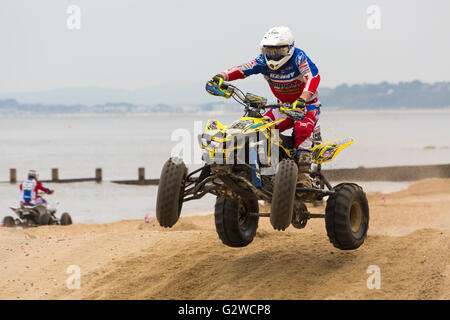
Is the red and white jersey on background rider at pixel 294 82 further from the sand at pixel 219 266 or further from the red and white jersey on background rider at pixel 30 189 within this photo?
the red and white jersey on background rider at pixel 30 189

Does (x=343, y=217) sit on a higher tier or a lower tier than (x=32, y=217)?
higher

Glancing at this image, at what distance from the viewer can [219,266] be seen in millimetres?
10727

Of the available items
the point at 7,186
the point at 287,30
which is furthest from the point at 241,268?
the point at 7,186

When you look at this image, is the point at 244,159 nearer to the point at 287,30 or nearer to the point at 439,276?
the point at 287,30

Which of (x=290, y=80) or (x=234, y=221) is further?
(x=234, y=221)

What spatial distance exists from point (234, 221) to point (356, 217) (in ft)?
5.97

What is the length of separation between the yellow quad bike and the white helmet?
58cm

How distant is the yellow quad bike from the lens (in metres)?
8.80

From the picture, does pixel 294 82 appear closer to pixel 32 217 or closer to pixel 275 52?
pixel 275 52

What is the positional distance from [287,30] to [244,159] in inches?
80.3

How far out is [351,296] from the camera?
9.05m

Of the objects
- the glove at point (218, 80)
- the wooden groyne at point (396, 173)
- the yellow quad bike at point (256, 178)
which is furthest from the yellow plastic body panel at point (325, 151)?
the wooden groyne at point (396, 173)

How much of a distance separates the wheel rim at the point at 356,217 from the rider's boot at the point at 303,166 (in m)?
1.07

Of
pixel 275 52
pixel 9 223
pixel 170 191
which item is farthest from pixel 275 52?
pixel 9 223
